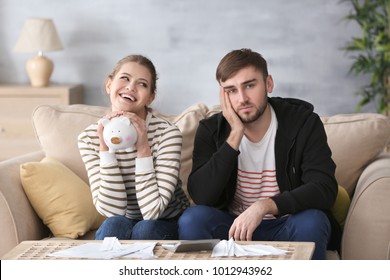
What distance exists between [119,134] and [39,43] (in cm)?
311

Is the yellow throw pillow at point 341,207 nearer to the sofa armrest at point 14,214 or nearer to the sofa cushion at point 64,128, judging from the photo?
the sofa cushion at point 64,128

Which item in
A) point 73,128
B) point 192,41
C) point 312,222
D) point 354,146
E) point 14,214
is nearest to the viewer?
point 312,222

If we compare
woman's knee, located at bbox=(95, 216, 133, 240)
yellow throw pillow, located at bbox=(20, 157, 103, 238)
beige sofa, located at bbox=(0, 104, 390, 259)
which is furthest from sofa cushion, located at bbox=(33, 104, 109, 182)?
woman's knee, located at bbox=(95, 216, 133, 240)

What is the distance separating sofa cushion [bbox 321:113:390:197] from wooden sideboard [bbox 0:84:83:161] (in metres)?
2.81

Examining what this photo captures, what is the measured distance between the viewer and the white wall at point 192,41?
5.65 meters

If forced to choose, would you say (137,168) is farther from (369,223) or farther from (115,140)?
(369,223)

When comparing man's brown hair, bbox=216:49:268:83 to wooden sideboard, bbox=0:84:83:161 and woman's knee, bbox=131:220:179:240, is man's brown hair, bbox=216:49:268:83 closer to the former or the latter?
woman's knee, bbox=131:220:179:240

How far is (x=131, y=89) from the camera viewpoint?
2773mm

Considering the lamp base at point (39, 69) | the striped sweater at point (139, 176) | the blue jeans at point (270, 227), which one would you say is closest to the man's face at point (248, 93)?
the striped sweater at point (139, 176)

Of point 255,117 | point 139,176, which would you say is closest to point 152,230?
point 139,176

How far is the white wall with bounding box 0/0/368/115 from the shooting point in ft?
18.5

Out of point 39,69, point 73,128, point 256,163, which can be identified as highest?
point 39,69

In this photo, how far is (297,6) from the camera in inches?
221
